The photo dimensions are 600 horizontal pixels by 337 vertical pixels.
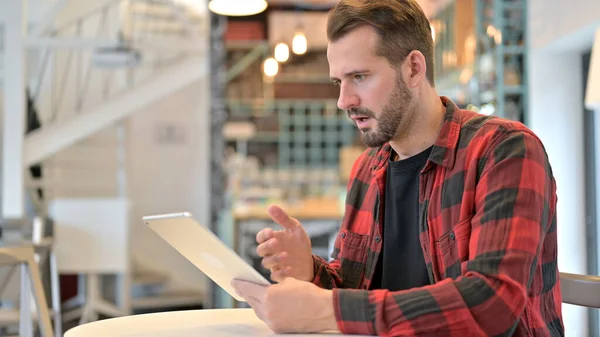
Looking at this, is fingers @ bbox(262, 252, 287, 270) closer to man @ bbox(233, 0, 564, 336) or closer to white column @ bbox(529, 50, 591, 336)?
man @ bbox(233, 0, 564, 336)

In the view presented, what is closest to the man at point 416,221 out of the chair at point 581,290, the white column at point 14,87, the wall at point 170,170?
the chair at point 581,290

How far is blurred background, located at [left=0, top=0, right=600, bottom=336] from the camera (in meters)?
4.49

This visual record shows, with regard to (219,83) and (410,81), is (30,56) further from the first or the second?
(410,81)

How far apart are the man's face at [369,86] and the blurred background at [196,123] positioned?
1.58 metres

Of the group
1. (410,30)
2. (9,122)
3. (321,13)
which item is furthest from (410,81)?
(321,13)

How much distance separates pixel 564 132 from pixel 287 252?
3.39 meters

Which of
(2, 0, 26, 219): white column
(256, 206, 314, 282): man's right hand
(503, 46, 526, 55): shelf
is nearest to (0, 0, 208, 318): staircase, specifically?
(2, 0, 26, 219): white column

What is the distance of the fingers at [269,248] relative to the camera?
58.7 inches

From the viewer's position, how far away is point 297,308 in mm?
1222

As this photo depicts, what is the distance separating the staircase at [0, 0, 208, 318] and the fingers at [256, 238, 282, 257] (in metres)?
5.53

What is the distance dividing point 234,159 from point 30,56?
97.6 inches

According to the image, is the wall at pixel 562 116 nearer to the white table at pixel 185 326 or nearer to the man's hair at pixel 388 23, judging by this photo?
the man's hair at pixel 388 23

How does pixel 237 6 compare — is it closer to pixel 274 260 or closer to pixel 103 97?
pixel 274 260

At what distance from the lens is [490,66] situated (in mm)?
4988
